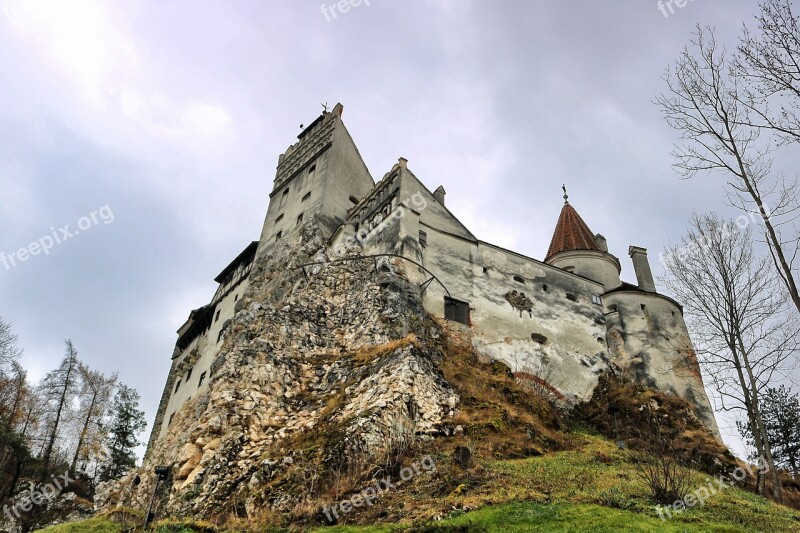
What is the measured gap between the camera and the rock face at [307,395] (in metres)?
17.6

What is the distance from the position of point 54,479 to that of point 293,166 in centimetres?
2380

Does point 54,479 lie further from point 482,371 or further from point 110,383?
Answer: point 482,371

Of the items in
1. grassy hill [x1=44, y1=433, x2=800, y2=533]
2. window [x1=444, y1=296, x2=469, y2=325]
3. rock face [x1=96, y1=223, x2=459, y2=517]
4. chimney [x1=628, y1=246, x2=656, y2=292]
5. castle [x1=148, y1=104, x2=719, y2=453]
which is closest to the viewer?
grassy hill [x1=44, y1=433, x2=800, y2=533]

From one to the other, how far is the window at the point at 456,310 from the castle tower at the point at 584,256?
9.13 m

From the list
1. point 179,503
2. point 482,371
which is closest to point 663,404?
point 482,371

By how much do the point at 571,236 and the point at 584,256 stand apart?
1900mm

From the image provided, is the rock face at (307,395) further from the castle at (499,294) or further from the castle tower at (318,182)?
the castle tower at (318,182)

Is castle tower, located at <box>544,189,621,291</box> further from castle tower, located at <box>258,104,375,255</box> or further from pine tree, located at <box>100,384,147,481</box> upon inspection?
pine tree, located at <box>100,384,147,481</box>

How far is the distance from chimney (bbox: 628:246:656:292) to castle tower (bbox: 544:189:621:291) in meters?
1.09

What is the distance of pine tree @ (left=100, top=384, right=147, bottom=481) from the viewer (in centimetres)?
4234

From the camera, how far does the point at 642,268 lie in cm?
3534

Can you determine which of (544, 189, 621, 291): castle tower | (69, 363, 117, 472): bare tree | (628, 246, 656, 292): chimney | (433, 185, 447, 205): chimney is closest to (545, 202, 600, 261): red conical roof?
(544, 189, 621, 291): castle tower

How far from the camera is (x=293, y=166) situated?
1665 inches

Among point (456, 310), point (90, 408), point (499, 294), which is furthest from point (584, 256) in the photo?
point (90, 408)
